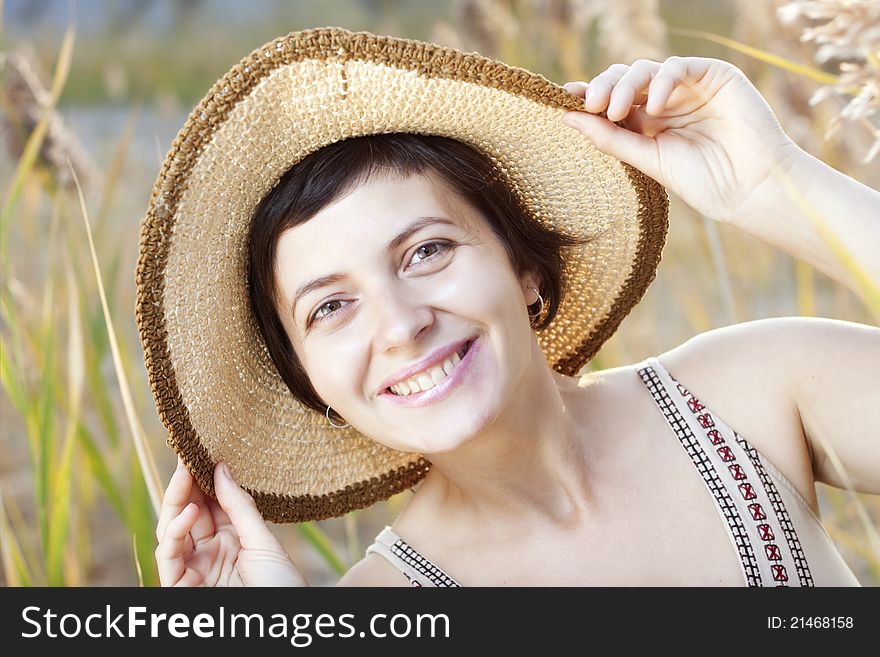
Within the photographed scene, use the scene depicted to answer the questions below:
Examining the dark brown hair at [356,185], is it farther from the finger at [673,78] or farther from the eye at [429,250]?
the finger at [673,78]

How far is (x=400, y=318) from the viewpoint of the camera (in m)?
1.22

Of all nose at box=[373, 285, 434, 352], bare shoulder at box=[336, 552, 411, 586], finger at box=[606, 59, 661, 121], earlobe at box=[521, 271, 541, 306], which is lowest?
bare shoulder at box=[336, 552, 411, 586]

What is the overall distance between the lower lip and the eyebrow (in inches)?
6.4

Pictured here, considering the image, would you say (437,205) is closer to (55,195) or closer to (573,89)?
(573,89)

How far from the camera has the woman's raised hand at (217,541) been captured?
1302 mm

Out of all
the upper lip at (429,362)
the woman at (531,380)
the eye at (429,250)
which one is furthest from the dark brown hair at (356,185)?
the upper lip at (429,362)

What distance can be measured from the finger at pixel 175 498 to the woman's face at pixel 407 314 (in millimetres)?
251

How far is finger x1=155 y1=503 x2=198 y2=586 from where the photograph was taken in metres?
1.29

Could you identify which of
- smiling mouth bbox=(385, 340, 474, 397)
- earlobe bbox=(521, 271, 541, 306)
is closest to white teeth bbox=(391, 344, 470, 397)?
smiling mouth bbox=(385, 340, 474, 397)

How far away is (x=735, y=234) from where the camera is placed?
279cm

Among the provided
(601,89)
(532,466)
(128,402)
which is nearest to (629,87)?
(601,89)

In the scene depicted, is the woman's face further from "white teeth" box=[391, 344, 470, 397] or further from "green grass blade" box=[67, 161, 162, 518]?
"green grass blade" box=[67, 161, 162, 518]

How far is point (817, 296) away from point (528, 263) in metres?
2.80

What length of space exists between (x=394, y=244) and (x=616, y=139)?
0.35 meters
